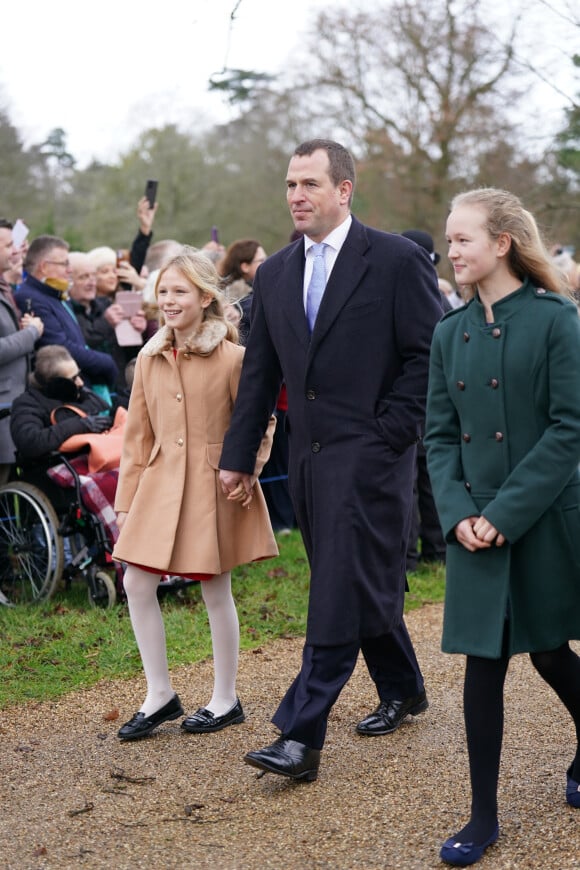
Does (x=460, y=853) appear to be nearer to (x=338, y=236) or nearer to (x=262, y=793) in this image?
(x=262, y=793)

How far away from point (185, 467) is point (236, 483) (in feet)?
1.04

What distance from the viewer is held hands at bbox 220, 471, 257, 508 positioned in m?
4.74

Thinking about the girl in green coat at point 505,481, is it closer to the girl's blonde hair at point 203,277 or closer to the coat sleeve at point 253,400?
the coat sleeve at point 253,400

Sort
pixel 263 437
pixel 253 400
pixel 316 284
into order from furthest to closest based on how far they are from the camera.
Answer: pixel 263 437 < pixel 253 400 < pixel 316 284

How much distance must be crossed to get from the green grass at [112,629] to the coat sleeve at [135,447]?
1.25m

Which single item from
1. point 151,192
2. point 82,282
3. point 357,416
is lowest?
point 357,416

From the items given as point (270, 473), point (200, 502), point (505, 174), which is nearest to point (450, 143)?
point (505, 174)

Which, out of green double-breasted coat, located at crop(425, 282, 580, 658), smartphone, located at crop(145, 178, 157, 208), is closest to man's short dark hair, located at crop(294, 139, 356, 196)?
green double-breasted coat, located at crop(425, 282, 580, 658)

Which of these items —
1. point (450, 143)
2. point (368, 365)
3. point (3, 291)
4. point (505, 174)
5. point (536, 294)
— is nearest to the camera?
point (536, 294)

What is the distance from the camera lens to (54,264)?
833 centimetres

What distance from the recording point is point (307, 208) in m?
4.48

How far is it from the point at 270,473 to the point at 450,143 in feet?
48.5

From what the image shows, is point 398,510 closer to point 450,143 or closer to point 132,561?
point 132,561

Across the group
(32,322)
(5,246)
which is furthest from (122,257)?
(32,322)
